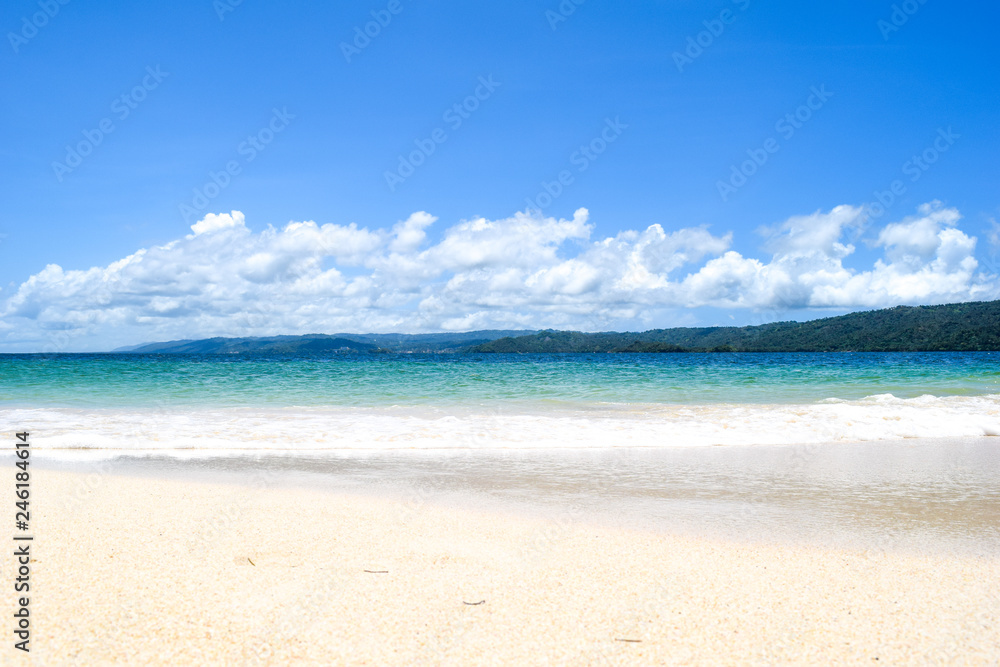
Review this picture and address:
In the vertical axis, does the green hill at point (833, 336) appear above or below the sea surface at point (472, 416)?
above

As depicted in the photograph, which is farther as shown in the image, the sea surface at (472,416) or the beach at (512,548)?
the sea surface at (472,416)

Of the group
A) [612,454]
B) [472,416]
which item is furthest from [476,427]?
[612,454]

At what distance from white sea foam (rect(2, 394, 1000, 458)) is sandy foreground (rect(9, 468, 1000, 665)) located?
207 inches

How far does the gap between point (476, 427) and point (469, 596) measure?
874 centimetres

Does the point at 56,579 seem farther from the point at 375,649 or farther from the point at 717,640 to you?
the point at 717,640

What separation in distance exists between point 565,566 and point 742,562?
4.45 feet

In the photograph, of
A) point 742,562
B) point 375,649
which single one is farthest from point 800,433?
point 375,649

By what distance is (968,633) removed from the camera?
134 inches

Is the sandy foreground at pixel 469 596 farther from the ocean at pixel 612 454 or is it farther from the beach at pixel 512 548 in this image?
the ocean at pixel 612 454

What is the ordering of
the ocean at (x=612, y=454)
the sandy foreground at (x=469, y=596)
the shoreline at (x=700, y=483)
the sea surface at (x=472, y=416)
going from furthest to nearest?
the sea surface at (x=472, y=416) → the ocean at (x=612, y=454) → the shoreline at (x=700, y=483) → the sandy foreground at (x=469, y=596)

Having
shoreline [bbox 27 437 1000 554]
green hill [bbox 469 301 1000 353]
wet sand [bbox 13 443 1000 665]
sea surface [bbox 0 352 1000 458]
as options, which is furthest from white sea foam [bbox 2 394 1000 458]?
green hill [bbox 469 301 1000 353]

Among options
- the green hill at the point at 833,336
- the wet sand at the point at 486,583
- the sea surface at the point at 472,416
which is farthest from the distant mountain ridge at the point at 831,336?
the wet sand at the point at 486,583

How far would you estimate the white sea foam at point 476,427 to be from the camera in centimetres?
1077

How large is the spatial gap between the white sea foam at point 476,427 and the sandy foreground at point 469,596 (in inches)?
207
